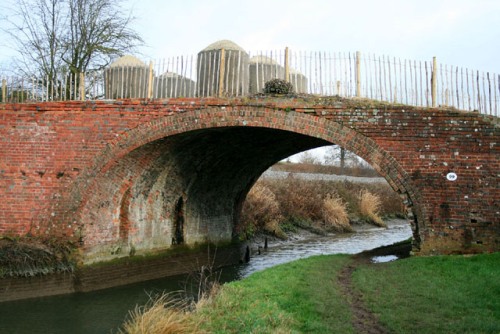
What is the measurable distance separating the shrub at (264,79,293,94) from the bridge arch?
0.68 metres

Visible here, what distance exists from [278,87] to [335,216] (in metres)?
16.2

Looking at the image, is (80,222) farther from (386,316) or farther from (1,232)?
(386,316)

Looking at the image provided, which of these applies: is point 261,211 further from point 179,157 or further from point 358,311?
point 358,311

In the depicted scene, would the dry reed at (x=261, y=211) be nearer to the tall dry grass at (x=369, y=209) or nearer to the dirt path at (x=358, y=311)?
the tall dry grass at (x=369, y=209)

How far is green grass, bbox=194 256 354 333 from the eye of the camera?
21.9 feet

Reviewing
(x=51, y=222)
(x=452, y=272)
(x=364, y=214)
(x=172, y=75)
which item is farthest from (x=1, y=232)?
(x=364, y=214)

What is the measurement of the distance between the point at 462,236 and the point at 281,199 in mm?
15455

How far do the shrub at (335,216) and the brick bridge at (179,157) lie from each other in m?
12.2

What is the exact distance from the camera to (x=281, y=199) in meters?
25.7

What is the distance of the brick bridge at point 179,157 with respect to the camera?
1056 cm

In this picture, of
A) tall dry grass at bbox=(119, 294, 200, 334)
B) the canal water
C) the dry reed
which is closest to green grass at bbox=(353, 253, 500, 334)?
tall dry grass at bbox=(119, 294, 200, 334)

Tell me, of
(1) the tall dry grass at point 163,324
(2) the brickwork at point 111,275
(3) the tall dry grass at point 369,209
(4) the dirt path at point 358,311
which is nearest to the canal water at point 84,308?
(2) the brickwork at point 111,275

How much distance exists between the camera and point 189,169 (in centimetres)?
1484

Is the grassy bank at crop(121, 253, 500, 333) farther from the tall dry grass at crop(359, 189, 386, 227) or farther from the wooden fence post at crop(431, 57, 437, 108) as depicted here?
the tall dry grass at crop(359, 189, 386, 227)
